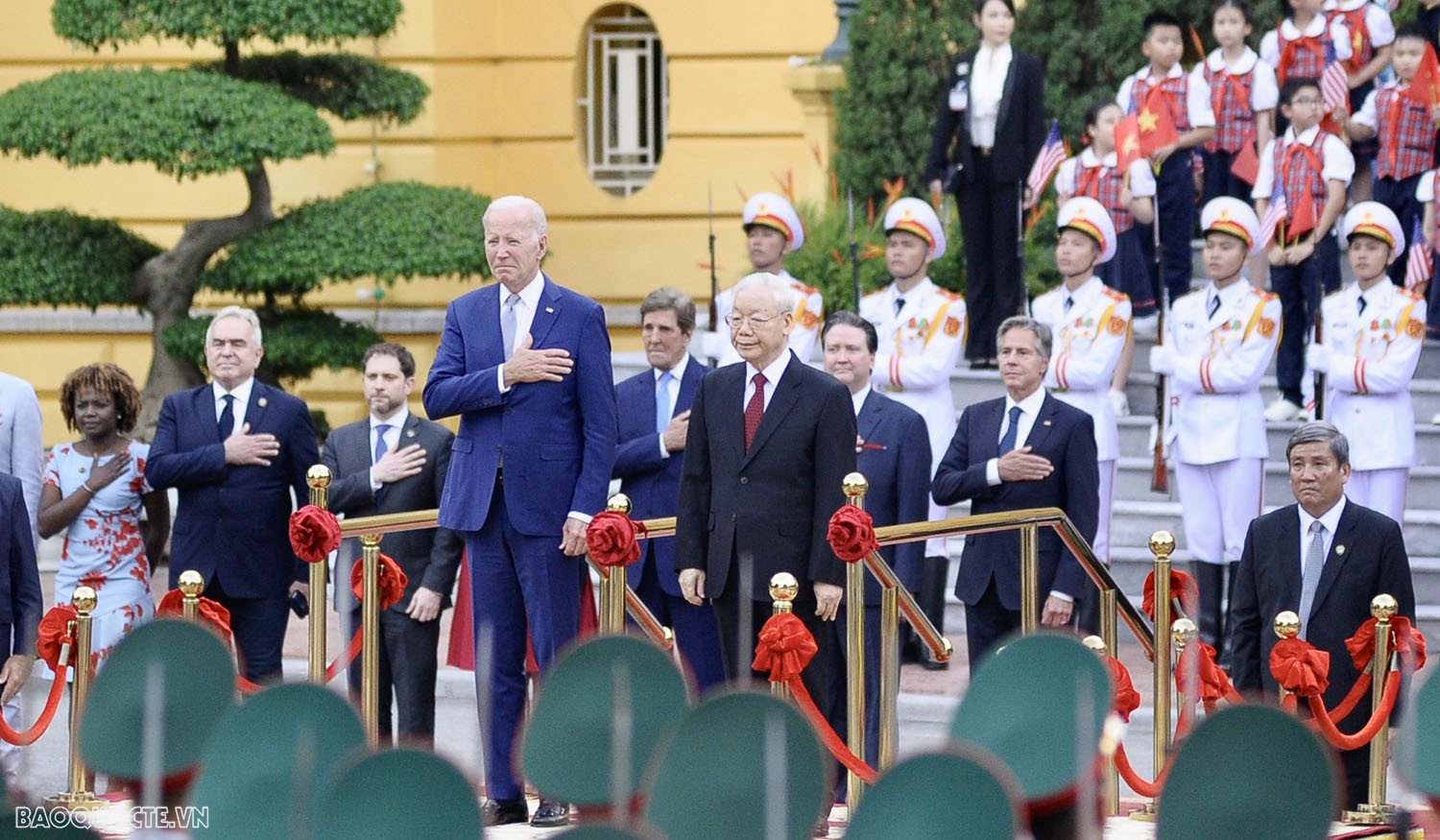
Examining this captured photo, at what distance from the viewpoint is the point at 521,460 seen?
20.1 ft

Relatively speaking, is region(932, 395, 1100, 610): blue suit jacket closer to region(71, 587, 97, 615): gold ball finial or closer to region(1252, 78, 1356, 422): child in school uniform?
region(71, 587, 97, 615): gold ball finial

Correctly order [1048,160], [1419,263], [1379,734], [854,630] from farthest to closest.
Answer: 1. [1048,160]
2. [1419,263]
3. [1379,734]
4. [854,630]

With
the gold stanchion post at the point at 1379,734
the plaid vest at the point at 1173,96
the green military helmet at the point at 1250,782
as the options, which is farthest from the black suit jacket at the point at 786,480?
the plaid vest at the point at 1173,96

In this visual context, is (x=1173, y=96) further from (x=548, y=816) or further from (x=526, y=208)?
(x=548, y=816)

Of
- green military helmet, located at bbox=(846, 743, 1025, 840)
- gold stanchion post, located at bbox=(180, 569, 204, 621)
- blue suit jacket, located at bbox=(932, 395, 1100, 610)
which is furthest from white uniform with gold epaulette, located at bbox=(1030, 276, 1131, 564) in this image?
green military helmet, located at bbox=(846, 743, 1025, 840)

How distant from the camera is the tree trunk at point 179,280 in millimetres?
12820

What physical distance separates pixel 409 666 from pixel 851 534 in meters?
2.11

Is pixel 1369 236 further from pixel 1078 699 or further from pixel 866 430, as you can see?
pixel 1078 699

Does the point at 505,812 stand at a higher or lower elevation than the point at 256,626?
lower

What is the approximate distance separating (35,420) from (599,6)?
299 inches

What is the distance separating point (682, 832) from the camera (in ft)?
12.1

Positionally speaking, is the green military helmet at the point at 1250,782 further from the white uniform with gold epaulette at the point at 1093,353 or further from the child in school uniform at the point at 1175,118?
the child in school uniform at the point at 1175,118

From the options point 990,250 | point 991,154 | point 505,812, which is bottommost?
point 505,812

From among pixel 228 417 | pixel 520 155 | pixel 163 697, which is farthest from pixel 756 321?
pixel 520 155
